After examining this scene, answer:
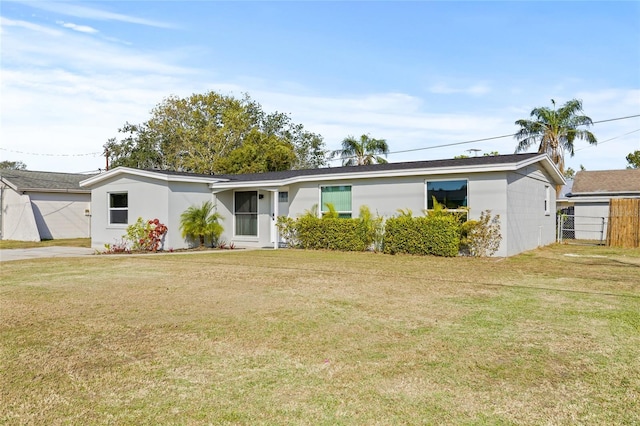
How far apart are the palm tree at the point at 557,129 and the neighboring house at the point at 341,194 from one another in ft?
38.6

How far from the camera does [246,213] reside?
19344mm

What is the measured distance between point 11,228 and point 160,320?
75.4 feet

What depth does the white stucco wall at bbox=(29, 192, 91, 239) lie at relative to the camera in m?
24.2

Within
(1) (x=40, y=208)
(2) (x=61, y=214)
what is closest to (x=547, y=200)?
(2) (x=61, y=214)

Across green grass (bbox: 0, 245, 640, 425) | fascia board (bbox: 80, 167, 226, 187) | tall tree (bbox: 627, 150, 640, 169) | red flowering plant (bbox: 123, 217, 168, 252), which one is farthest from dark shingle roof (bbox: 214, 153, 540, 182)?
tall tree (bbox: 627, 150, 640, 169)

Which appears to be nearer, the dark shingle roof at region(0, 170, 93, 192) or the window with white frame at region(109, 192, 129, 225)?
the window with white frame at region(109, 192, 129, 225)

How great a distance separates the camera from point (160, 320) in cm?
605

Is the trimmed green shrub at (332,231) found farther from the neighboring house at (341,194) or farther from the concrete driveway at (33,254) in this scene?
the concrete driveway at (33,254)

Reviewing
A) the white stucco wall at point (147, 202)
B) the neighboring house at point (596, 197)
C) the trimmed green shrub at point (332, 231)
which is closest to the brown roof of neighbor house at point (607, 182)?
the neighboring house at point (596, 197)

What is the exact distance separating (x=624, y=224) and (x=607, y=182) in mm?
6826

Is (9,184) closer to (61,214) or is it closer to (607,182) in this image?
(61,214)

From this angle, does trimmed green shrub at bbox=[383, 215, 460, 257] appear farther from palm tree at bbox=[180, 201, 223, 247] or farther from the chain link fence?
the chain link fence

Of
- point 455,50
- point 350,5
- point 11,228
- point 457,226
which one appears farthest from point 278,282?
point 11,228

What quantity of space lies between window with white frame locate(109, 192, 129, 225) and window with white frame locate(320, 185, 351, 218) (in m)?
7.65
